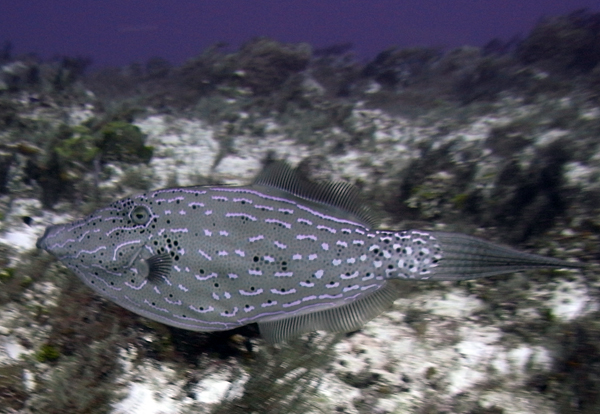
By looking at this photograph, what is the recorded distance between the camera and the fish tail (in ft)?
7.36

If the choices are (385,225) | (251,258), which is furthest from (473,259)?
(385,225)

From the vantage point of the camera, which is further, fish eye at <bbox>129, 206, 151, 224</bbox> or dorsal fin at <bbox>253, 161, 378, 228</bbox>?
dorsal fin at <bbox>253, 161, 378, 228</bbox>

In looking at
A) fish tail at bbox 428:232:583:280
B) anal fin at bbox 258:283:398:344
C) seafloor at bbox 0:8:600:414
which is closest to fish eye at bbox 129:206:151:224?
seafloor at bbox 0:8:600:414

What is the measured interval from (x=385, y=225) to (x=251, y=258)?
252 cm

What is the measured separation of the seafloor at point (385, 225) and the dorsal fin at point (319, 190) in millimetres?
857

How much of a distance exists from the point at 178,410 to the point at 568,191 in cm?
430

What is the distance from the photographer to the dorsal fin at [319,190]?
253cm

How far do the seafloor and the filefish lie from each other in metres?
0.34

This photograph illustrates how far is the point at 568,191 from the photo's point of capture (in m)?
4.15

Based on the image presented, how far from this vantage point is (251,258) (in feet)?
7.76

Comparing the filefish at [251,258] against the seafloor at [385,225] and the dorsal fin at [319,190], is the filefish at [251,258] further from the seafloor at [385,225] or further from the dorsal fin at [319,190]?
the seafloor at [385,225]

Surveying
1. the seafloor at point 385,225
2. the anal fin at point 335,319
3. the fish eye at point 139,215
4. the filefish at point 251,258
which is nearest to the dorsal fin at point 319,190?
the filefish at point 251,258

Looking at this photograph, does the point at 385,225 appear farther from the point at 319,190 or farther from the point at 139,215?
the point at 139,215

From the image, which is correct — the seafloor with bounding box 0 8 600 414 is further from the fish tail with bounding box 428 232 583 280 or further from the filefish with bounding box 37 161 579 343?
the fish tail with bounding box 428 232 583 280
